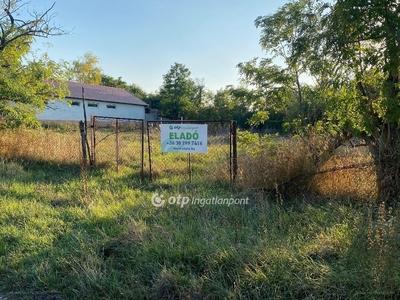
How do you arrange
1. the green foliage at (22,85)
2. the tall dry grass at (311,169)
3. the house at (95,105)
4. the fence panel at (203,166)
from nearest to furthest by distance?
1. the tall dry grass at (311,169)
2. the fence panel at (203,166)
3. the green foliage at (22,85)
4. the house at (95,105)

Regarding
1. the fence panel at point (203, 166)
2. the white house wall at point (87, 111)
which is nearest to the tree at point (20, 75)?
the fence panel at point (203, 166)

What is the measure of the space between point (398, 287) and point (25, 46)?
12354 mm

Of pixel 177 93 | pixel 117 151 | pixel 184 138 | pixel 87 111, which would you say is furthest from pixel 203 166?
pixel 177 93

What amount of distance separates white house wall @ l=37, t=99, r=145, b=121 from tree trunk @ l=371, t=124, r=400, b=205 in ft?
83.7

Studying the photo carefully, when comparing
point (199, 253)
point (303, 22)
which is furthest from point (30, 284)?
point (303, 22)

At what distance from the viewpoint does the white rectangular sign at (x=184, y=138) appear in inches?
256

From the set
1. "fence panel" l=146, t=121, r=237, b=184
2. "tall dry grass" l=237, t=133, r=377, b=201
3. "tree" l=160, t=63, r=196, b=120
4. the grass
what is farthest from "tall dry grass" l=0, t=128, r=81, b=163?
"tree" l=160, t=63, r=196, b=120

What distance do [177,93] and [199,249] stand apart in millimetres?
35749

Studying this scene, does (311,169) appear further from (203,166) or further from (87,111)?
(87,111)

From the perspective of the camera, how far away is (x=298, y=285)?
2512 millimetres

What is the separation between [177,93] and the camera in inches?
1483

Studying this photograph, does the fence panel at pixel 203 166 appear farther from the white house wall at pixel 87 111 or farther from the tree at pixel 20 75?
the white house wall at pixel 87 111

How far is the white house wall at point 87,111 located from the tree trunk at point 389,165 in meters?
25.5

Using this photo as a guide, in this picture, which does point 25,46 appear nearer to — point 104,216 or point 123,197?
point 123,197
